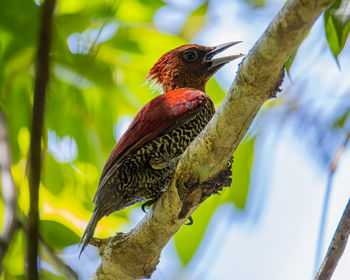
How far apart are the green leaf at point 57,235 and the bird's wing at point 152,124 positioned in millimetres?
910

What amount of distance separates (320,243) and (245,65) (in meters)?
1.00

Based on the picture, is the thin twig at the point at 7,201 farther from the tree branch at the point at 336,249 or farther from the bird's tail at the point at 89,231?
the bird's tail at the point at 89,231

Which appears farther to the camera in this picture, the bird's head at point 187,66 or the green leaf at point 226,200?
the bird's head at point 187,66

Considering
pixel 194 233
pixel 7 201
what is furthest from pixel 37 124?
pixel 194 233

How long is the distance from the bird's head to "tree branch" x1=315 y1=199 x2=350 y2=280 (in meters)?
2.54

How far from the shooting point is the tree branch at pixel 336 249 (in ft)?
7.38

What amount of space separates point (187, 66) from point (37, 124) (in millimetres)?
3510

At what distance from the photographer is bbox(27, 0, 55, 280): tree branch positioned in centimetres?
127

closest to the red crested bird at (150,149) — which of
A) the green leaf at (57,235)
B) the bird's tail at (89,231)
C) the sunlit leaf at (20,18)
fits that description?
the bird's tail at (89,231)

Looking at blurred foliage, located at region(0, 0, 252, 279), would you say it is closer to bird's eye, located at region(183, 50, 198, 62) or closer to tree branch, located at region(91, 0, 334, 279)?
bird's eye, located at region(183, 50, 198, 62)

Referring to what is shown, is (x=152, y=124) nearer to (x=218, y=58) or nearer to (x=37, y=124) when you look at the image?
(x=218, y=58)

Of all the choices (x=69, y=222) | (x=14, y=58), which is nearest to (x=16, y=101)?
(x=14, y=58)

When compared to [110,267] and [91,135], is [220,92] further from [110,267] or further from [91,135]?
[110,267]

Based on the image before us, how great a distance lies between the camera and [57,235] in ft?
8.88
